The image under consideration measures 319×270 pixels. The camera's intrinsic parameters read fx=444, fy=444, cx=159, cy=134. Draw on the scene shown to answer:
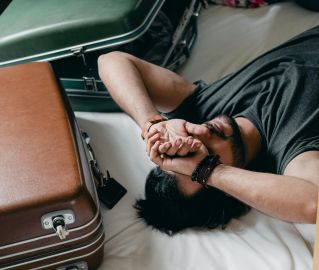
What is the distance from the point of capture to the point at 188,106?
1.35 metres

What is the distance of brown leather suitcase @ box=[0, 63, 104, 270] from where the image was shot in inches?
35.6

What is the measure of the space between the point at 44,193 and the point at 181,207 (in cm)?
35

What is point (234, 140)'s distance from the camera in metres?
1.14

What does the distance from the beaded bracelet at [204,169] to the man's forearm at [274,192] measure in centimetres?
2

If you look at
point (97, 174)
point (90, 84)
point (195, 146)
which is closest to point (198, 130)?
point (195, 146)

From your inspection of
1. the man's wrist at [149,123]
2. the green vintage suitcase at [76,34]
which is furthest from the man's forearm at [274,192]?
the green vintage suitcase at [76,34]

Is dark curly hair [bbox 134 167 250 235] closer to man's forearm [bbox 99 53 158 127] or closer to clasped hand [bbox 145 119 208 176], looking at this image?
clasped hand [bbox 145 119 208 176]

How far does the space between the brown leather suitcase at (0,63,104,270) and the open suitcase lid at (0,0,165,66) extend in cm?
28

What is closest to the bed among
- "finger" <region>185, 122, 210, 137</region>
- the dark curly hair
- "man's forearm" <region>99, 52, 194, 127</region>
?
the dark curly hair

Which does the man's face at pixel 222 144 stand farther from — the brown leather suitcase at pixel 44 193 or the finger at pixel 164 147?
the brown leather suitcase at pixel 44 193

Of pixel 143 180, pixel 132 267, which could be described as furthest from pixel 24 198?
pixel 143 180

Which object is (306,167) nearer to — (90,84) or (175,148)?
(175,148)

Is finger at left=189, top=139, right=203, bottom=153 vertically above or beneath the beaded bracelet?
above

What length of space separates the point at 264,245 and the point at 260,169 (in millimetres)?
206
